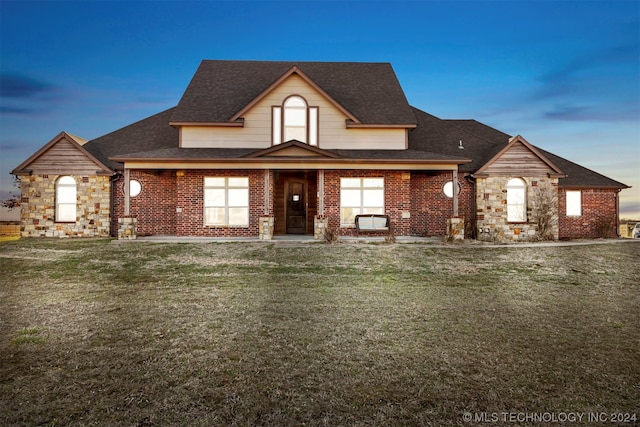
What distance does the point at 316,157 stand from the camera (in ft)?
49.8

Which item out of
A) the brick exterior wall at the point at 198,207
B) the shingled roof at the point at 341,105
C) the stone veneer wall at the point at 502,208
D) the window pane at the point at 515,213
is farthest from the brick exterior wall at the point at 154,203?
the window pane at the point at 515,213

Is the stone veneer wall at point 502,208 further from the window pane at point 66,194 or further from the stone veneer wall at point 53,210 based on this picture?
the window pane at point 66,194

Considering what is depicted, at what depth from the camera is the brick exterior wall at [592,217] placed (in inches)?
722

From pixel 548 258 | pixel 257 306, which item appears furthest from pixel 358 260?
pixel 548 258

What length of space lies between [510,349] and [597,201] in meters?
17.4

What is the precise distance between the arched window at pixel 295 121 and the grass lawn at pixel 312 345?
821cm

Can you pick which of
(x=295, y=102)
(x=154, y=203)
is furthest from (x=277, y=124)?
(x=154, y=203)

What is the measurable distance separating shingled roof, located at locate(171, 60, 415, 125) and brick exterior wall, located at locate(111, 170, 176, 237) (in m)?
2.68

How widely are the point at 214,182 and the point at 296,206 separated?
374 cm

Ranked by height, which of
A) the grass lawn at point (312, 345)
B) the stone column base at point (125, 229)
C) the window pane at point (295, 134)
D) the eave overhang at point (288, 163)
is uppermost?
the window pane at point (295, 134)

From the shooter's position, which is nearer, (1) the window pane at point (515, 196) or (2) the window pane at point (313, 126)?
(2) the window pane at point (313, 126)

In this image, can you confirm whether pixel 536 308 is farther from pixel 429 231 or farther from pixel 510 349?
pixel 429 231

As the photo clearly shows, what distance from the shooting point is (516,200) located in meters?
17.4

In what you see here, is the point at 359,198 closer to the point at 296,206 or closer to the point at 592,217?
the point at 296,206
